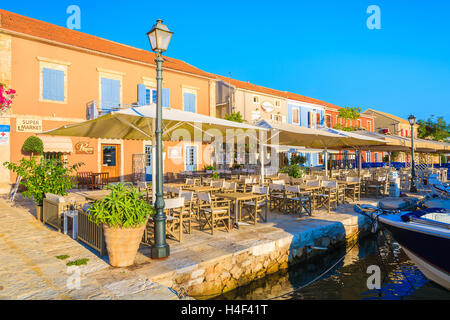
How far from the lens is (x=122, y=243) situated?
395cm

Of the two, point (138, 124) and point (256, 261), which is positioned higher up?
point (138, 124)

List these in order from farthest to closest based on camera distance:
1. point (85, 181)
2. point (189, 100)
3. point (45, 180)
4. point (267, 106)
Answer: point (267, 106), point (189, 100), point (85, 181), point (45, 180)

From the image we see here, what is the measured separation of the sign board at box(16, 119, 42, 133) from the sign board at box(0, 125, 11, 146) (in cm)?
37

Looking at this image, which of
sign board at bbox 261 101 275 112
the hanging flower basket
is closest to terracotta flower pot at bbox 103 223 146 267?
the hanging flower basket

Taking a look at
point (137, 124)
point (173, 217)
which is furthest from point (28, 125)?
point (173, 217)

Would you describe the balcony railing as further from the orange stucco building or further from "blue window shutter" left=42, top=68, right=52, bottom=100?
"blue window shutter" left=42, top=68, right=52, bottom=100

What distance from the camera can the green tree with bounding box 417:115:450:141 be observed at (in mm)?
46312

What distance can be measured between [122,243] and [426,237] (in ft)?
15.2

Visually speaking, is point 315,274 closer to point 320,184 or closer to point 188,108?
point 320,184

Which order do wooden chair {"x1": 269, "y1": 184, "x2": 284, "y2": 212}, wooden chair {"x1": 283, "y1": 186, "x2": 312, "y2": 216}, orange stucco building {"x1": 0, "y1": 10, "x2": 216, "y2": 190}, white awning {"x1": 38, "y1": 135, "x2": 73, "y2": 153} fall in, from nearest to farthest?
wooden chair {"x1": 283, "y1": 186, "x2": 312, "y2": 216} < wooden chair {"x1": 269, "y1": 184, "x2": 284, "y2": 212} < orange stucco building {"x1": 0, "y1": 10, "x2": 216, "y2": 190} < white awning {"x1": 38, "y1": 135, "x2": 73, "y2": 153}

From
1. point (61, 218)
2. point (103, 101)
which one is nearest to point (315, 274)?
point (61, 218)

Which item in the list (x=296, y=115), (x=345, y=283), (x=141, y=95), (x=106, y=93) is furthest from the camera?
(x=296, y=115)

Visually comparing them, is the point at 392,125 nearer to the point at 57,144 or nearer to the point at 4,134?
the point at 57,144
